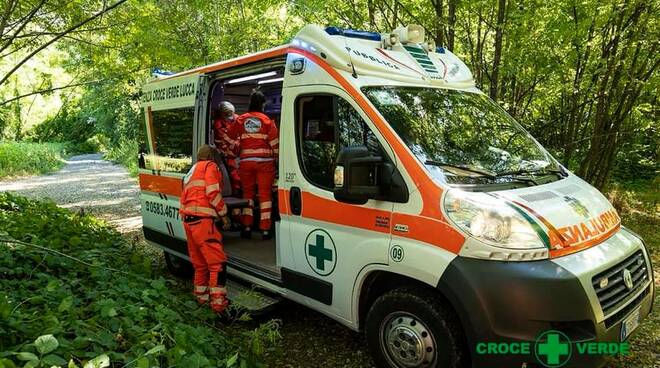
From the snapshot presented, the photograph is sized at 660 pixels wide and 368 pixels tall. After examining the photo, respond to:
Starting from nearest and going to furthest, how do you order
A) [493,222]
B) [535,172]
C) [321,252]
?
[493,222] → [535,172] → [321,252]

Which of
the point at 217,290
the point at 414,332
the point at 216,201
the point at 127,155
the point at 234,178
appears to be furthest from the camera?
the point at 127,155

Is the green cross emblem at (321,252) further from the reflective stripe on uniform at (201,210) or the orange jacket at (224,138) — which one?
the orange jacket at (224,138)

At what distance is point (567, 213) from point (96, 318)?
9.88 feet

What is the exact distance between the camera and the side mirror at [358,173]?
289 centimetres

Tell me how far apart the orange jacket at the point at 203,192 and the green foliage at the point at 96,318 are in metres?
0.81

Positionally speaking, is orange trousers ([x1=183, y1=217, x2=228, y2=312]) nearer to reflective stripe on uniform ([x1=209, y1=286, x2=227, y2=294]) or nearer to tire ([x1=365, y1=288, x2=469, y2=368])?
reflective stripe on uniform ([x1=209, y1=286, x2=227, y2=294])

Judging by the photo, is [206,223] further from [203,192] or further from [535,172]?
[535,172]

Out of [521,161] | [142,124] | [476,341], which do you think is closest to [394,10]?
[142,124]

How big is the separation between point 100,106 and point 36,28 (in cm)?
2902

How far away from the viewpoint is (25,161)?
2223cm

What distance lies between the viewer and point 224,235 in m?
6.02

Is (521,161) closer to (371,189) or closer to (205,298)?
(371,189)
